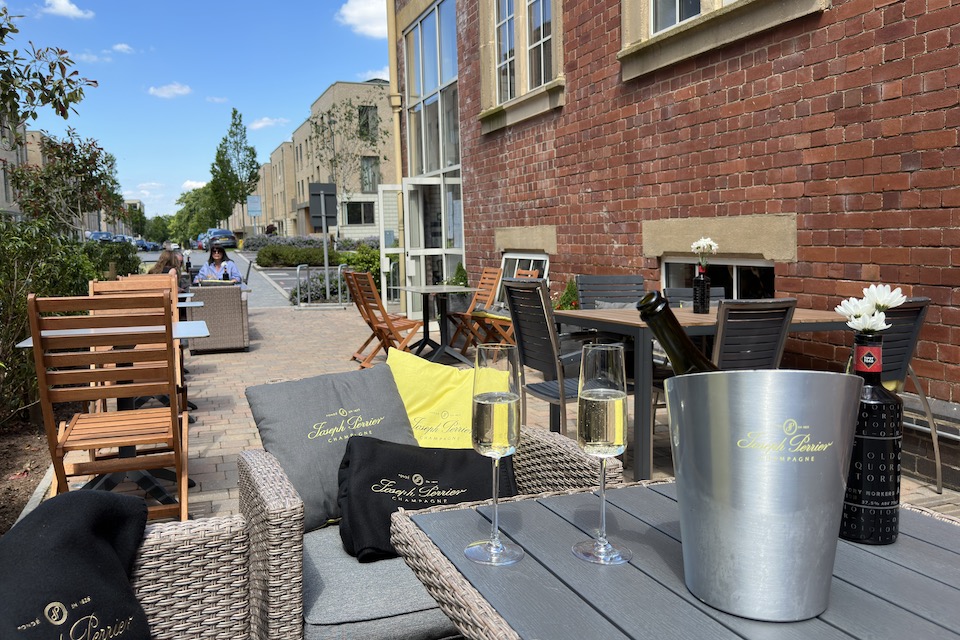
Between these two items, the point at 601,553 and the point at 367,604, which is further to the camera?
the point at 367,604

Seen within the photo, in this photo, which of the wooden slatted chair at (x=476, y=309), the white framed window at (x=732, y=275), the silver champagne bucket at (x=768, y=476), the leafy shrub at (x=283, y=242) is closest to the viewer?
the silver champagne bucket at (x=768, y=476)

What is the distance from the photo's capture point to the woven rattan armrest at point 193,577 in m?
1.74

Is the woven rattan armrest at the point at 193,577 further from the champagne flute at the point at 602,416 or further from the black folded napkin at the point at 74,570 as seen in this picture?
the champagne flute at the point at 602,416

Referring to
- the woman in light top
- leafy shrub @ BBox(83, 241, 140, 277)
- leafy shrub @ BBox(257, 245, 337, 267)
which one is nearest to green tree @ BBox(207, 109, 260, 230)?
leafy shrub @ BBox(257, 245, 337, 267)

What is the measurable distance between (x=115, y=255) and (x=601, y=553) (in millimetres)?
16229

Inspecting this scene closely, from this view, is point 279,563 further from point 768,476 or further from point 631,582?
point 768,476

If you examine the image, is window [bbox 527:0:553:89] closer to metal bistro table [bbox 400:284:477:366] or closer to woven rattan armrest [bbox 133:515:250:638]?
metal bistro table [bbox 400:284:477:366]

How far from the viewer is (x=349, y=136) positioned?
36.3m

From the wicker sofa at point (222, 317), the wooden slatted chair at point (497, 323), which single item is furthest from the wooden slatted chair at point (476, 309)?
the wicker sofa at point (222, 317)

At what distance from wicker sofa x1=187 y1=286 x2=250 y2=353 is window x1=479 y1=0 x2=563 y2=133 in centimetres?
384

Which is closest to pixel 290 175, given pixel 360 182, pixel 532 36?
pixel 360 182

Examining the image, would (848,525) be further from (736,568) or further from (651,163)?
(651,163)

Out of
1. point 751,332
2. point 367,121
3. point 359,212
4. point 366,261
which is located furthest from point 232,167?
point 751,332

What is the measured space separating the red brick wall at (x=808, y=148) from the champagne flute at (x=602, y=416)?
11.5 feet
